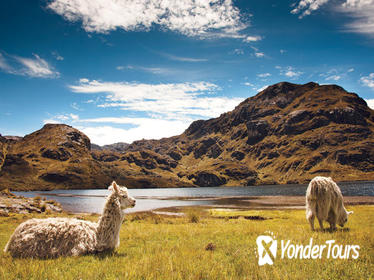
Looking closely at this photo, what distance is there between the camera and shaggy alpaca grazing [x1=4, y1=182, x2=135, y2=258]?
774cm

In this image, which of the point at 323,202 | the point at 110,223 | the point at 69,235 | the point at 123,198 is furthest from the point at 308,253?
the point at 69,235

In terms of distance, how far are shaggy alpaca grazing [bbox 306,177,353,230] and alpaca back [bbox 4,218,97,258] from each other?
10.8 meters

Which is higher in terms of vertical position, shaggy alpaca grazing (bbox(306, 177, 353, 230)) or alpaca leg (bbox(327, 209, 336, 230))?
shaggy alpaca grazing (bbox(306, 177, 353, 230))

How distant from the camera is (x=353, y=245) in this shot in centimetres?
810

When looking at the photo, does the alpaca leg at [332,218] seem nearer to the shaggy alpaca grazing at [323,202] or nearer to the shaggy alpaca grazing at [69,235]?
the shaggy alpaca grazing at [323,202]

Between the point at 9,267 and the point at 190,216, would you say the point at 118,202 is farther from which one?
the point at 190,216

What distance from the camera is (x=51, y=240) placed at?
7.90 metres

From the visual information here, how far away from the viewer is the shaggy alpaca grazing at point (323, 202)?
12.4m

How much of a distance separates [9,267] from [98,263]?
2276mm

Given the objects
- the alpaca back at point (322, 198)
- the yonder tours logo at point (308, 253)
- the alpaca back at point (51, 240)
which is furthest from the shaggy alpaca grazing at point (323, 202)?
the alpaca back at point (51, 240)

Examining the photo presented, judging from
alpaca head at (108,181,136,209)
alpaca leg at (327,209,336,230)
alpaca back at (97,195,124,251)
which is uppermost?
alpaca head at (108,181,136,209)

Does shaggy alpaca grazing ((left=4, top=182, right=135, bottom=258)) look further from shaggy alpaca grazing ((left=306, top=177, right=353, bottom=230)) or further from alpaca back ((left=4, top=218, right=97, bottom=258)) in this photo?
shaggy alpaca grazing ((left=306, top=177, right=353, bottom=230))

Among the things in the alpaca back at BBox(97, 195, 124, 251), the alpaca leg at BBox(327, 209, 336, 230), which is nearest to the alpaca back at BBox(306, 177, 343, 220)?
the alpaca leg at BBox(327, 209, 336, 230)

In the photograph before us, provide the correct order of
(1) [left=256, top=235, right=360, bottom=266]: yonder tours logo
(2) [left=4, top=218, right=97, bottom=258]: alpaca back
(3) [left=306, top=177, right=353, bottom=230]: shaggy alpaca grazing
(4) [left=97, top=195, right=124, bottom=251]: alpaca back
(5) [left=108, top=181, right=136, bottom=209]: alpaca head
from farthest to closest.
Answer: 1. (3) [left=306, top=177, right=353, bottom=230]: shaggy alpaca grazing
2. (5) [left=108, top=181, right=136, bottom=209]: alpaca head
3. (4) [left=97, top=195, right=124, bottom=251]: alpaca back
4. (2) [left=4, top=218, right=97, bottom=258]: alpaca back
5. (1) [left=256, top=235, right=360, bottom=266]: yonder tours logo
